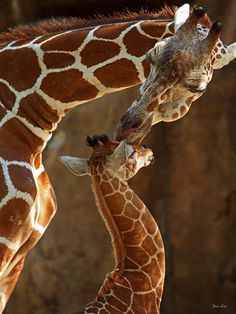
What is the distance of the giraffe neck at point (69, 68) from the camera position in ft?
14.7

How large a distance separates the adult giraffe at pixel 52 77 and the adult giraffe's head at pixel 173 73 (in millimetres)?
349

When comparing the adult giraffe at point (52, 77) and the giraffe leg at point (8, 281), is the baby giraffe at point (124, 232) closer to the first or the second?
the adult giraffe at point (52, 77)

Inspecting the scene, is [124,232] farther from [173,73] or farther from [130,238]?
[173,73]

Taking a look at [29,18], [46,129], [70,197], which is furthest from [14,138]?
[29,18]

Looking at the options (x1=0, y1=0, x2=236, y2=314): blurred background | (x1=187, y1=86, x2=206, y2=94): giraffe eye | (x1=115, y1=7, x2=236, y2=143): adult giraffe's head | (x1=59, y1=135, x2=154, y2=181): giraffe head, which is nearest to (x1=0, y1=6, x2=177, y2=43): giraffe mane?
(x1=115, y1=7, x2=236, y2=143): adult giraffe's head

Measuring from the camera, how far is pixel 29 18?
26.0ft

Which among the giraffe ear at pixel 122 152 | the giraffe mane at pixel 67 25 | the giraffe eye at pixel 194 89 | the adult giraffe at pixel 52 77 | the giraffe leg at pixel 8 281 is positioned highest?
the giraffe mane at pixel 67 25

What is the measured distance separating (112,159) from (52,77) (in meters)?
0.69

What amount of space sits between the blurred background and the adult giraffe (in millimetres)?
2697

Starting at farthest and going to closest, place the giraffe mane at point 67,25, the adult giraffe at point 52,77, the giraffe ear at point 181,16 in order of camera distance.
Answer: the giraffe mane at point 67,25 → the adult giraffe at point 52,77 → the giraffe ear at point 181,16

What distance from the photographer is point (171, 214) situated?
7352 mm

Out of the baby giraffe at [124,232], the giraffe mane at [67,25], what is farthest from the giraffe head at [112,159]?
the giraffe mane at [67,25]

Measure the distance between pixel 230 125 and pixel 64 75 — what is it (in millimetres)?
2956

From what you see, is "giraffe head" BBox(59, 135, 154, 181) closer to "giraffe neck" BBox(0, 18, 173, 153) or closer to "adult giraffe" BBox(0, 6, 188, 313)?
"adult giraffe" BBox(0, 6, 188, 313)
